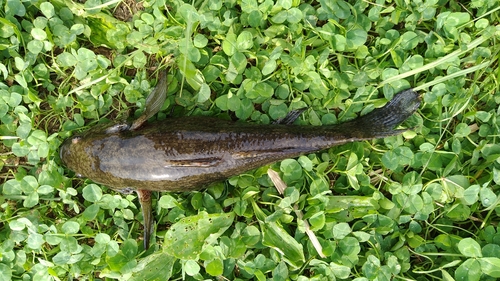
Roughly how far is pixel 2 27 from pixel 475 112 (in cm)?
432

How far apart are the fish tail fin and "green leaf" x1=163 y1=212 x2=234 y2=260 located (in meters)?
1.52

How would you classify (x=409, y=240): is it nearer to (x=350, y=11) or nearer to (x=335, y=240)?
(x=335, y=240)

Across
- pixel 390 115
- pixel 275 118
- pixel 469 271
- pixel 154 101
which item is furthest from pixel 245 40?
pixel 469 271

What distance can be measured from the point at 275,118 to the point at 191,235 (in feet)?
4.19

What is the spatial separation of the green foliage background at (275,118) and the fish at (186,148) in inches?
7.1

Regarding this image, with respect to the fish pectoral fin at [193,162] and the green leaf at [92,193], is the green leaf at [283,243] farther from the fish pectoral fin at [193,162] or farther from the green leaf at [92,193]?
the green leaf at [92,193]

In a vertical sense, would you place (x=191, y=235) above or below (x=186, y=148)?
below

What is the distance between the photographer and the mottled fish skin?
140 inches

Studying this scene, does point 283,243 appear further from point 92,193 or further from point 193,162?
point 92,193

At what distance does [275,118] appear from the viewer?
393 centimetres

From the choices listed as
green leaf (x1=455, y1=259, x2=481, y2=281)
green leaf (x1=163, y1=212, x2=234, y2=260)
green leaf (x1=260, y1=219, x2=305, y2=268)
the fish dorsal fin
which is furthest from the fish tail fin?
the fish dorsal fin

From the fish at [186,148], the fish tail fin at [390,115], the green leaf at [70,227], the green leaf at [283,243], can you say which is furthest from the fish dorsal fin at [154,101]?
the fish tail fin at [390,115]

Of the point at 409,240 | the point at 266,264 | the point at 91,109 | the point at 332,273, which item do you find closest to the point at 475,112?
the point at 409,240

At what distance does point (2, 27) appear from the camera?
12.7 ft
